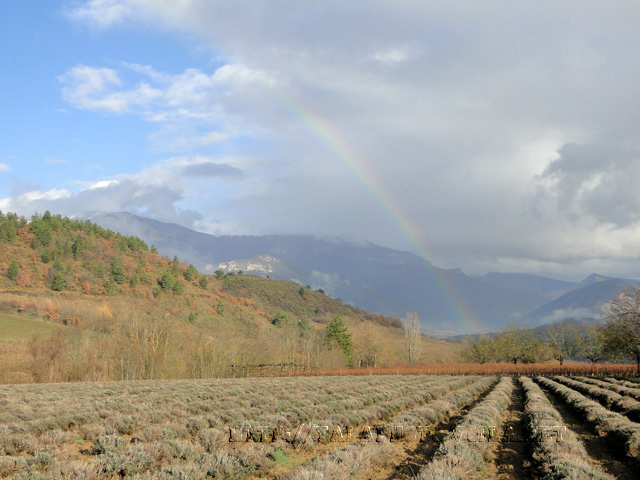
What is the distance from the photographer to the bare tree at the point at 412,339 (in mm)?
99375

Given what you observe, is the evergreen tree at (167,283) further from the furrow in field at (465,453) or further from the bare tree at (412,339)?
the furrow in field at (465,453)

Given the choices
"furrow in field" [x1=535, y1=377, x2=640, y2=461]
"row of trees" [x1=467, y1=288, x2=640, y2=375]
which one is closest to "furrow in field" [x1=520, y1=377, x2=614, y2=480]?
"furrow in field" [x1=535, y1=377, x2=640, y2=461]

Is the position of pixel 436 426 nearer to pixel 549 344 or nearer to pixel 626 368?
pixel 626 368

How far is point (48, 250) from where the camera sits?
136 metres

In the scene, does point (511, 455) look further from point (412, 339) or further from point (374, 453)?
point (412, 339)

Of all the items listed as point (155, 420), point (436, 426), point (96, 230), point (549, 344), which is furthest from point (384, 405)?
point (96, 230)

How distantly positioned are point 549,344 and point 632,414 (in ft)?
321

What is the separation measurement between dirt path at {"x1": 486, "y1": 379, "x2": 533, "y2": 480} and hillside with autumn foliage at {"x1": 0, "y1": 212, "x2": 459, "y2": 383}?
52571mm

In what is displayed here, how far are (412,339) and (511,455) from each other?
91360 mm

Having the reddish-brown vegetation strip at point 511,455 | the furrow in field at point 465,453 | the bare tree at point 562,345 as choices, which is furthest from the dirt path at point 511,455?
the bare tree at point 562,345

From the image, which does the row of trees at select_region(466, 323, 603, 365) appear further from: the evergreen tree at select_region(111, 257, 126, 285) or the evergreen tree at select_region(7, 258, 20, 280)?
the evergreen tree at select_region(7, 258, 20, 280)

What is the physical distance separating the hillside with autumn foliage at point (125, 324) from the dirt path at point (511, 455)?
2070 inches

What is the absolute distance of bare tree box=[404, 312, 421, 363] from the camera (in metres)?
99.4

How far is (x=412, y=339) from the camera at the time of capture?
101m
